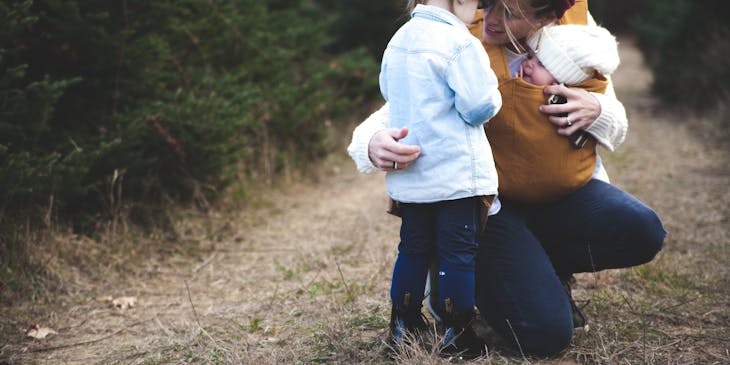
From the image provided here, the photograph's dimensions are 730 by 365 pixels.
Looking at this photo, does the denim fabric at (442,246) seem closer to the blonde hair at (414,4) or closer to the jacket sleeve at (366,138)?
the jacket sleeve at (366,138)

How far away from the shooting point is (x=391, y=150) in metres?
2.13

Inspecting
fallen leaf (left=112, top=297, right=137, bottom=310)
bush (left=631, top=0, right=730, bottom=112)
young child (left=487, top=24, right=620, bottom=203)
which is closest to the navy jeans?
young child (left=487, top=24, right=620, bottom=203)

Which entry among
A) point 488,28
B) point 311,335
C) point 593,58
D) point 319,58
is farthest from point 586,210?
point 319,58

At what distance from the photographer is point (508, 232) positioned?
2.40 m

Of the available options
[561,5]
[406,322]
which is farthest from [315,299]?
[561,5]

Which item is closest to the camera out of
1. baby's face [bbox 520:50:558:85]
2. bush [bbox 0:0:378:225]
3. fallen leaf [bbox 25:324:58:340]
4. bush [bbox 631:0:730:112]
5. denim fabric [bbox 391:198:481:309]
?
denim fabric [bbox 391:198:481:309]

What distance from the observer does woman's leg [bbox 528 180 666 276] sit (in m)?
2.42

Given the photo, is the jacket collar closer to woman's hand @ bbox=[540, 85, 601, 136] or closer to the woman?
the woman

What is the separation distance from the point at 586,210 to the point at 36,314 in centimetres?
249

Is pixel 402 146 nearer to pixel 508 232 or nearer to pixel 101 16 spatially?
pixel 508 232

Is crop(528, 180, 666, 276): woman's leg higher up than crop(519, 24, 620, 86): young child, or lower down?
lower down

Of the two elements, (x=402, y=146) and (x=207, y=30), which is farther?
(x=207, y=30)

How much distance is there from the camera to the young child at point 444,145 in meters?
2.10

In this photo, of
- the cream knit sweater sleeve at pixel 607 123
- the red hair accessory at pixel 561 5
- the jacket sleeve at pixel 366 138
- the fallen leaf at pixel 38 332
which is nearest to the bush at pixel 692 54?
the cream knit sweater sleeve at pixel 607 123
